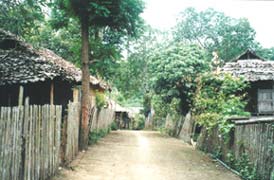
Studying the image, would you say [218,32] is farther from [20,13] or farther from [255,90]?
[20,13]

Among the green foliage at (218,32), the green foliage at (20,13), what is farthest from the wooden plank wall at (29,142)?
the green foliage at (218,32)

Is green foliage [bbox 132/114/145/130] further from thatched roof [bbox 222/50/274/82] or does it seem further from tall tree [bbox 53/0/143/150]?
tall tree [bbox 53/0/143/150]

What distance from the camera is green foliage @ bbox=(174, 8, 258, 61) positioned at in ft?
145

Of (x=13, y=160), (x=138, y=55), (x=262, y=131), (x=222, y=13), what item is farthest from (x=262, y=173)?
(x=222, y=13)

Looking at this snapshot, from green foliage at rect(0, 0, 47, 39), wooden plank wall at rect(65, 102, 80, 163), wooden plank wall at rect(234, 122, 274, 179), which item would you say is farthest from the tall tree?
wooden plank wall at rect(234, 122, 274, 179)

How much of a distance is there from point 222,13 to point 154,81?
2600 cm

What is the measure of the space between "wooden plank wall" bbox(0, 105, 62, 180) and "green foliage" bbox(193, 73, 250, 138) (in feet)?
18.2

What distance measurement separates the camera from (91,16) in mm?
14000

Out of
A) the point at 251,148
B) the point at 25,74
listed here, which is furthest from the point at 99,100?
the point at 251,148

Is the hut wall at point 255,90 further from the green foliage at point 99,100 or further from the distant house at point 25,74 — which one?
the green foliage at point 99,100

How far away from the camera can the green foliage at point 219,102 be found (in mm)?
13313

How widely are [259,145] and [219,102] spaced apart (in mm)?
6200

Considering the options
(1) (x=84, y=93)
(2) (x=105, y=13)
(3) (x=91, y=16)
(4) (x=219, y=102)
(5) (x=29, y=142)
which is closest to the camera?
(5) (x=29, y=142)

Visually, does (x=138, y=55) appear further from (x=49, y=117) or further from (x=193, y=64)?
(x=49, y=117)
